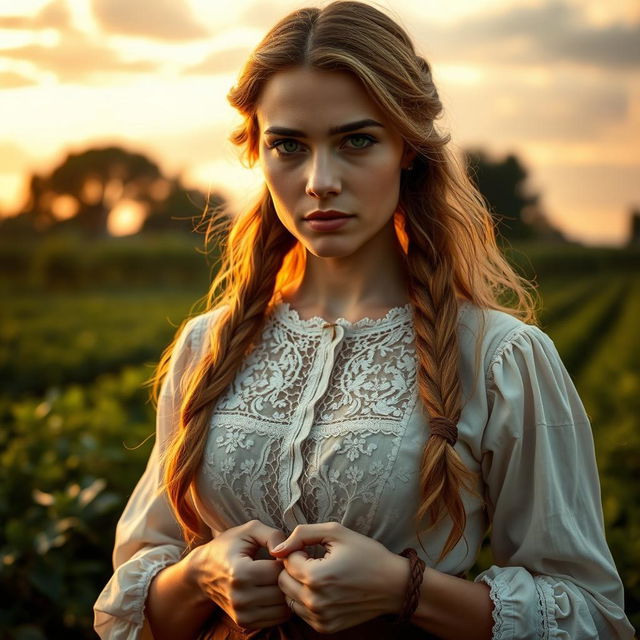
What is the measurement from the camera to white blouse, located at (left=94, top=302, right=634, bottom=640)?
1.76 metres

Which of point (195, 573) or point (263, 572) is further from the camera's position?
point (195, 573)

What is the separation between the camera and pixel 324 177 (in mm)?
1821

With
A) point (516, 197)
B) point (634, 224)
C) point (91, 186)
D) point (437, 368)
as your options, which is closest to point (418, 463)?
point (437, 368)

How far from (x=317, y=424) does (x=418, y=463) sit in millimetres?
262

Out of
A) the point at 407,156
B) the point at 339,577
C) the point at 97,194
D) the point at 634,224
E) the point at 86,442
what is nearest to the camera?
the point at 339,577

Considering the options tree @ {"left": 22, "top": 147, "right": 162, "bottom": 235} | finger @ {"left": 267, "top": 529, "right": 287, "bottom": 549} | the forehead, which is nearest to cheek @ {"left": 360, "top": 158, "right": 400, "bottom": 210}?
the forehead

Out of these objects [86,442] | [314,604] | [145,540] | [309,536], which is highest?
[309,536]

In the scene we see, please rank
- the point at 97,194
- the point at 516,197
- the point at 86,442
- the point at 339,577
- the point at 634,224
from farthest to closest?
1. the point at 97,194
2. the point at 516,197
3. the point at 634,224
4. the point at 86,442
5. the point at 339,577

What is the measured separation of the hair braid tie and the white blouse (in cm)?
6

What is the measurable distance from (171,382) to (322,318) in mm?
472

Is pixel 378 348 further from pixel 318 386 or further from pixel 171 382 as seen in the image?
Result: pixel 171 382

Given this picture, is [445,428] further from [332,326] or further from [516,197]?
[516,197]

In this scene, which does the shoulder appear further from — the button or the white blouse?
the button

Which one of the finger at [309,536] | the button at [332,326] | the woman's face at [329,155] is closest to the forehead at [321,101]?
the woman's face at [329,155]
